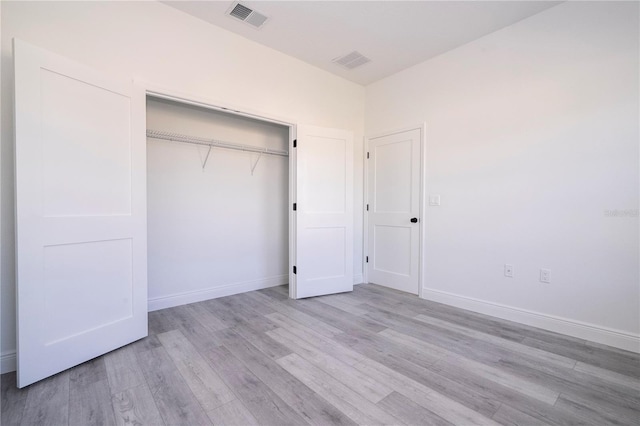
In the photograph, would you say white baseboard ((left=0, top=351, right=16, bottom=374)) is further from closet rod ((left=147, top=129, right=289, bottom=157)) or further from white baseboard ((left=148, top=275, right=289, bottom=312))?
closet rod ((left=147, top=129, right=289, bottom=157))

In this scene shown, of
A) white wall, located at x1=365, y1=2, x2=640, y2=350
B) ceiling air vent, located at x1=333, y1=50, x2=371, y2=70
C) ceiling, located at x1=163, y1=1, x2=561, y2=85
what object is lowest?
white wall, located at x1=365, y1=2, x2=640, y2=350

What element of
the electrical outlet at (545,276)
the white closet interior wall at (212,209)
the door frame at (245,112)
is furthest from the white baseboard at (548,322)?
the white closet interior wall at (212,209)

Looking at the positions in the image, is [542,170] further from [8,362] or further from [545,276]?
[8,362]

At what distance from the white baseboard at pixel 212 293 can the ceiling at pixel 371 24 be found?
113 inches

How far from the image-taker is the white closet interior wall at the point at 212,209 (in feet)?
9.96

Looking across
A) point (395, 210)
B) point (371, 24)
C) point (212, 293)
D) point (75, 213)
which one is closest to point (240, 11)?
point (371, 24)

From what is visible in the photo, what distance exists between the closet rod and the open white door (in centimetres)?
65

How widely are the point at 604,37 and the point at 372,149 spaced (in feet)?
8.02

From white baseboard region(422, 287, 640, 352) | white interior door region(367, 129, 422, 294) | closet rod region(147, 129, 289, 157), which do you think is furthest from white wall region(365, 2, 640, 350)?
closet rod region(147, 129, 289, 157)

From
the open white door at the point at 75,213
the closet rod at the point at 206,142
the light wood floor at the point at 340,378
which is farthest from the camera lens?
the closet rod at the point at 206,142

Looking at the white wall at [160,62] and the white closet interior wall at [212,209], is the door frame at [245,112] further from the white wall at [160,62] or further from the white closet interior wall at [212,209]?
the white closet interior wall at [212,209]

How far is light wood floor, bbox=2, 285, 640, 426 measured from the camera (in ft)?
4.96

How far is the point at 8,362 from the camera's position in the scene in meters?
1.89

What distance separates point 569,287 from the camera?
249cm
